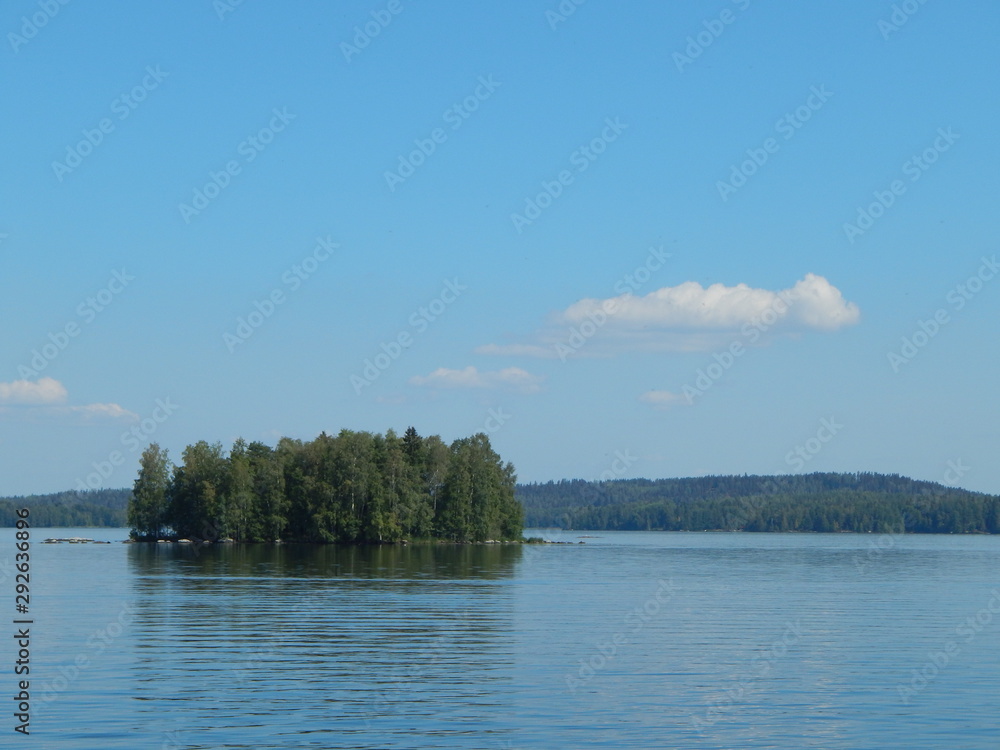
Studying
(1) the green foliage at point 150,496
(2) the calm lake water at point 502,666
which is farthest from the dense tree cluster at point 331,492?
(2) the calm lake water at point 502,666

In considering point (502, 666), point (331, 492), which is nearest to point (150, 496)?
point (331, 492)

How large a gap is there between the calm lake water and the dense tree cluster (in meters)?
64.2

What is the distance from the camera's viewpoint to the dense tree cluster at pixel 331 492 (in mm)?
133750

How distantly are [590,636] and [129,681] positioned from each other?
1759 centimetres

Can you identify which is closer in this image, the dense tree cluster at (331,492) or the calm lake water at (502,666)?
the calm lake water at (502,666)

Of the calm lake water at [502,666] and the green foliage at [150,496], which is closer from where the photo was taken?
the calm lake water at [502,666]

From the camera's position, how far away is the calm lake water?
25531 mm

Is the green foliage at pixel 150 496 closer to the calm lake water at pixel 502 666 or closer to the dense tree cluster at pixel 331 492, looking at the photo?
the dense tree cluster at pixel 331 492

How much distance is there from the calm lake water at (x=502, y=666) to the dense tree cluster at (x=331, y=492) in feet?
211

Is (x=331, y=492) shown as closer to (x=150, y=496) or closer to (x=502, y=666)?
(x=150, y=496)

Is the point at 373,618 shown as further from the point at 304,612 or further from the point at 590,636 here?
the point at 590,636

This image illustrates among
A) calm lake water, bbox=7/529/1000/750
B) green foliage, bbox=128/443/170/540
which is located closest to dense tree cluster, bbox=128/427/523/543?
green foliage, bbox=128/443/170/540

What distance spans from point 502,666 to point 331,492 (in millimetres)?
100383

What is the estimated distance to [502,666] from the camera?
3450 centimetres
